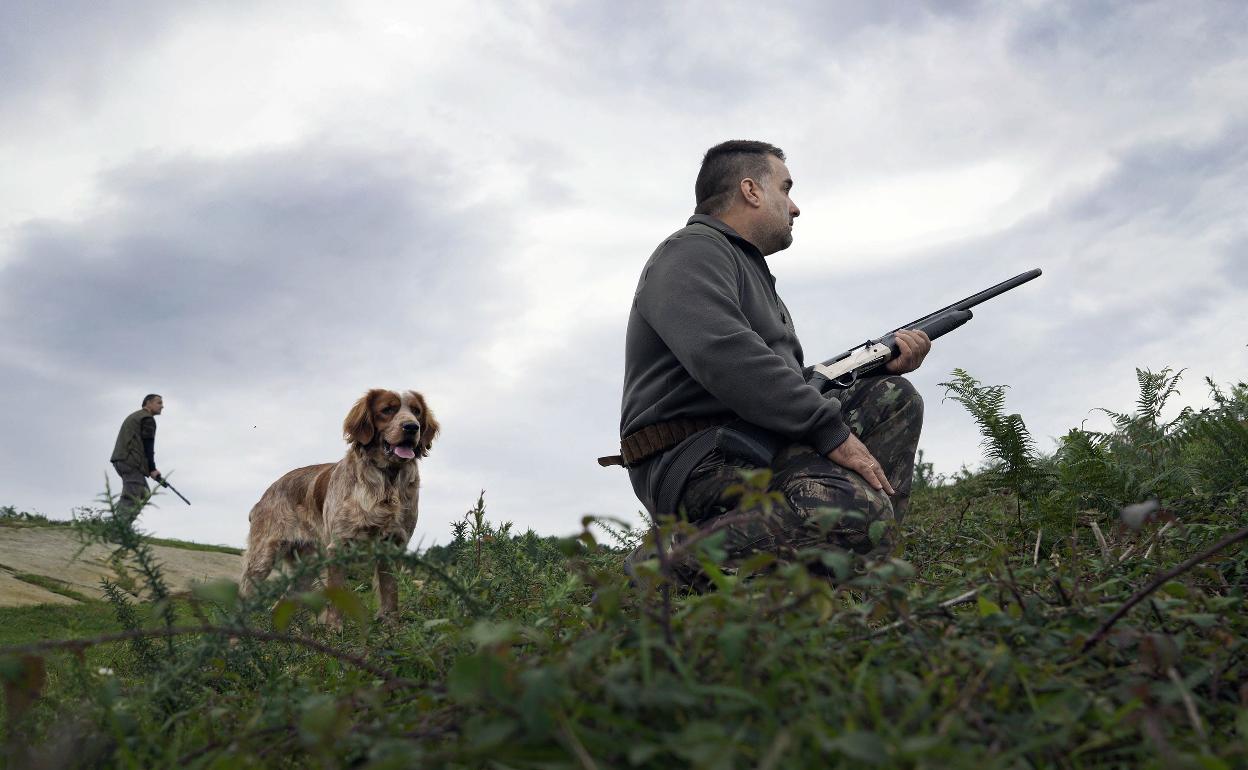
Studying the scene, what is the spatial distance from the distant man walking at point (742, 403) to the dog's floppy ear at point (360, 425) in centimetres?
389

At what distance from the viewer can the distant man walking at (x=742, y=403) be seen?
13.7 feet

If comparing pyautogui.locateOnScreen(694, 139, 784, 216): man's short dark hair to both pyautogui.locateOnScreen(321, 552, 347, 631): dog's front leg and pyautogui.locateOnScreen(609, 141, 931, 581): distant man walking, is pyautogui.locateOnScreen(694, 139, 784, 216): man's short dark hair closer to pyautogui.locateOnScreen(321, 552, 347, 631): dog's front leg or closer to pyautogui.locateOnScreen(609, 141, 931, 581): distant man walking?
pyautogui.locateOnScreen(609, 141, 931, 581): distant man walking

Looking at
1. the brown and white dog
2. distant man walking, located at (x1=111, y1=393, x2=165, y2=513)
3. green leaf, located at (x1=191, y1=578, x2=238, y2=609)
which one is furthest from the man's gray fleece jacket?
distant man walking, located at (x1=111, y1=393, x2=165, y2=513)

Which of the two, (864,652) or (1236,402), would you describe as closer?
(864,652)

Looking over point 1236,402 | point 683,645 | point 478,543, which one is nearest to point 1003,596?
point 683,645

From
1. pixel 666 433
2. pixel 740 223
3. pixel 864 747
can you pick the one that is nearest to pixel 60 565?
pixel 666 433

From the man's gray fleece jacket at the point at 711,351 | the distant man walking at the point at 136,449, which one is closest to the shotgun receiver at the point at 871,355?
the man's gray fleece jacket at the point at 711,351

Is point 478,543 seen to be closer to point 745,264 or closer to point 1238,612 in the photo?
point 745,264

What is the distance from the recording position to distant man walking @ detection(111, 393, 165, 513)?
15711 mm

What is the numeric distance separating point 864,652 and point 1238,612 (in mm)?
1111

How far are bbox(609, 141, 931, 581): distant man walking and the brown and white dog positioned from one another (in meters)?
3.73

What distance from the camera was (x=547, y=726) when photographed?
1.29m

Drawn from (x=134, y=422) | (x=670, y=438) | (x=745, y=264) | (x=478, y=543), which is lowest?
(x=478, y=543)

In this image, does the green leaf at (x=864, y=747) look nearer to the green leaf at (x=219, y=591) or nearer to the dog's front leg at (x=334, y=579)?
the dog's front leg at (x=334, y=579)
